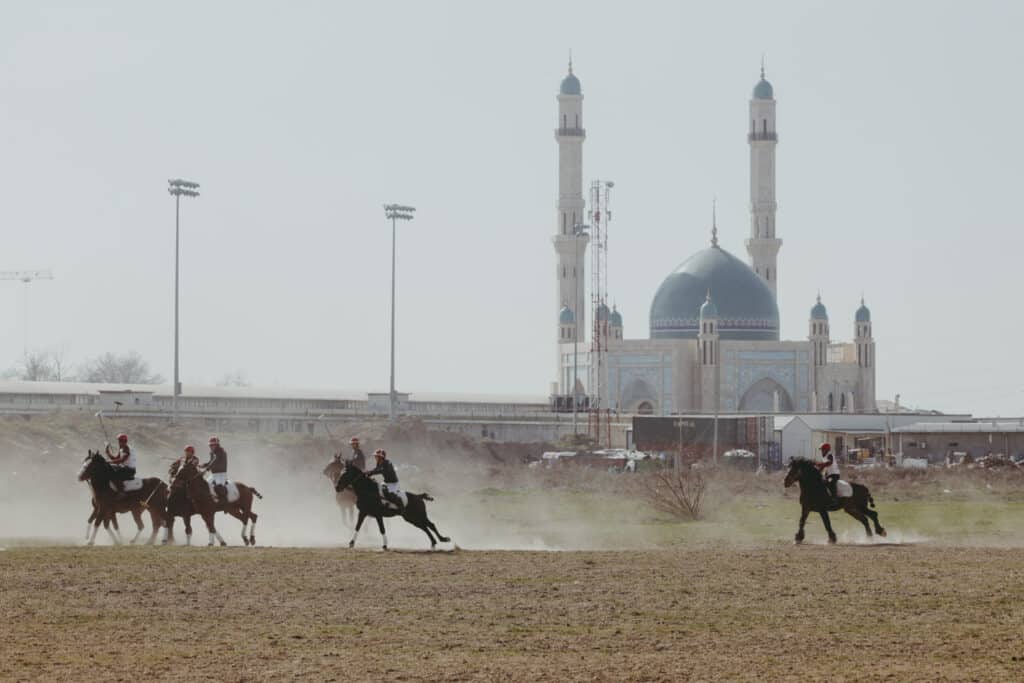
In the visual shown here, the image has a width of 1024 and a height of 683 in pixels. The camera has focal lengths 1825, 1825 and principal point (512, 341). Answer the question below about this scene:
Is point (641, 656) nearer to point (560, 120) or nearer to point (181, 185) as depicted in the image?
point (181, 185)

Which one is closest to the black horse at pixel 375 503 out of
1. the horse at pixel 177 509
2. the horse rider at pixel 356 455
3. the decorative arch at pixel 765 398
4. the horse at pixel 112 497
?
the horse rider at pixel 356 455

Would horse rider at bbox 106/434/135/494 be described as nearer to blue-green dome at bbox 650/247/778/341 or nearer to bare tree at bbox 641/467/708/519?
bare tree at bbox 641/467/708/519

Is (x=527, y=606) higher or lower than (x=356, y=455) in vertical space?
lower

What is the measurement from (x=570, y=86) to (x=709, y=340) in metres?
21.7

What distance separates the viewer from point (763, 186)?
425ft

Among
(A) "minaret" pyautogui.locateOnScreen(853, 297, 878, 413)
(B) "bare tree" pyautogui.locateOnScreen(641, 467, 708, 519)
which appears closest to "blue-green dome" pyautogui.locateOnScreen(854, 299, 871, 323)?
(A) "minaret" pyautogui.locateOnScreen(853, 297, 878, 413)

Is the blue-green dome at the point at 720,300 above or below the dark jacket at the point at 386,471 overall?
above

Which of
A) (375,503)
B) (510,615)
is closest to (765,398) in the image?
(375,503)

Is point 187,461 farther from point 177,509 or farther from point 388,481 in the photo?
point 388,481

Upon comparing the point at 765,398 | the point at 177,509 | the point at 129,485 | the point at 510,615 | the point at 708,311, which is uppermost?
the point at 708,311

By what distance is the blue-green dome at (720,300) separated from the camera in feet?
409

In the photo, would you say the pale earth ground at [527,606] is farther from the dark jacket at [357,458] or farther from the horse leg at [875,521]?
the dark jacket at [357,458]

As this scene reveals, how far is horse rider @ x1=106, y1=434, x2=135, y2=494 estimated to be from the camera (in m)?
32.3

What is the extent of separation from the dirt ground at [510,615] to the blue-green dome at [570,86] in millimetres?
101337
